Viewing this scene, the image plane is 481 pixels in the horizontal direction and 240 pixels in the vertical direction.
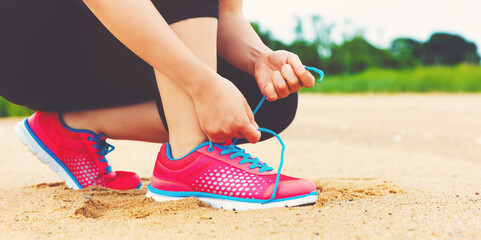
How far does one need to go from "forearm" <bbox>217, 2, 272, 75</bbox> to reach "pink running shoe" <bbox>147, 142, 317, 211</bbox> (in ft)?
1.08

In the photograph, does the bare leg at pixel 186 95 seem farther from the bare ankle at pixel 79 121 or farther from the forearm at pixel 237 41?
the bare ankle at pixel 79 121

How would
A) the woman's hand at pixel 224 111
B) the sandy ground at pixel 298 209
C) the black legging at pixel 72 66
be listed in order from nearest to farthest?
the sandy ground at pixel 298 209
the woman's hand at pixel 224 111
the black legging at pixel 72 66

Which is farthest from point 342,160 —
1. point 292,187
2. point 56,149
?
point 56,149

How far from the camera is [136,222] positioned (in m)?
1.02

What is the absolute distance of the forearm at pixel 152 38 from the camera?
39.7 inches

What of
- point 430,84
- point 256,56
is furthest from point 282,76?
point 430,84

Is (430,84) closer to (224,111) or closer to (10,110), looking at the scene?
(10,110)

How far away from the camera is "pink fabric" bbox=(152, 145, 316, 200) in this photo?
1.13m

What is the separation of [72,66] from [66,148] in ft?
0.95

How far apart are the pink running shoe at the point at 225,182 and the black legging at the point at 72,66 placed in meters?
0.18

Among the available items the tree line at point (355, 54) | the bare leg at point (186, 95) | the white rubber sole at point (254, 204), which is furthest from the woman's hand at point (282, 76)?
the tree line at point (355, 54)

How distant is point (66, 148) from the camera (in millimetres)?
1498

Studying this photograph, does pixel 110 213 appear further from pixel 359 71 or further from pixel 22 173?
pixel 359 71

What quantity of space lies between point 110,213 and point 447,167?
1626 mm
